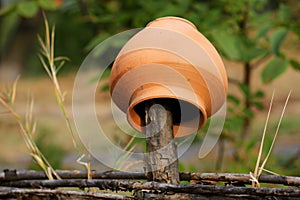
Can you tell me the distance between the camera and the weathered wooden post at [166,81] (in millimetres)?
912

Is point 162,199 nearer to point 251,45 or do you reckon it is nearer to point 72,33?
point 251,45

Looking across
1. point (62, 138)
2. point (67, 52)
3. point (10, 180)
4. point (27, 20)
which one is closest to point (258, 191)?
point (10, 180)

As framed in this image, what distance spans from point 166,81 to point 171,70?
19 millimetres

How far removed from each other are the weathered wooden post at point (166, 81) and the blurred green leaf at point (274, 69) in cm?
78

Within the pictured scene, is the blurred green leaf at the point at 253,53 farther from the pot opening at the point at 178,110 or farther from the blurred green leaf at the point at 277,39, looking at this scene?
the pot opening at the point at 178,110

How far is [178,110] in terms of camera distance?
99 cm

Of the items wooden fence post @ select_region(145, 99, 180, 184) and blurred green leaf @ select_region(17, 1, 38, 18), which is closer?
wooden fence post @ select_region(145, 99, 180, 184)

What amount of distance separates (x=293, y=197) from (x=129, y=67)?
1.07ft

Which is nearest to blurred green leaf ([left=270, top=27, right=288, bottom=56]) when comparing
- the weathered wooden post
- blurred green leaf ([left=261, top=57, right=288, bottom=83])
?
blurred green leaf ([left=261, top=57, right=288, bottom=83])

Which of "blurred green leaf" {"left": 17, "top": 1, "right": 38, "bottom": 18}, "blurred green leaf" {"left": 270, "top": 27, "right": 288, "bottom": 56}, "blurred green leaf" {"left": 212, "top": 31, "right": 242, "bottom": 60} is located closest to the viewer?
"blurred green leaf" {"left": 270, "top": 27, "right": 288, "bottom": 56}

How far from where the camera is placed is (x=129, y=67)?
0.93 metres

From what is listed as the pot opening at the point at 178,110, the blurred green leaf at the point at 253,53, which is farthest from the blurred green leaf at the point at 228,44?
the pot opening at the point at 178,110

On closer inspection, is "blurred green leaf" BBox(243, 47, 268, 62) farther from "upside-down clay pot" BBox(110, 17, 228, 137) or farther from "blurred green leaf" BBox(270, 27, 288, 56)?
"upside-down clay pot" BBox(110, 17, 228, 137)

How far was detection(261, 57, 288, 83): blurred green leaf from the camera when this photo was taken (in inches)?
67.2
